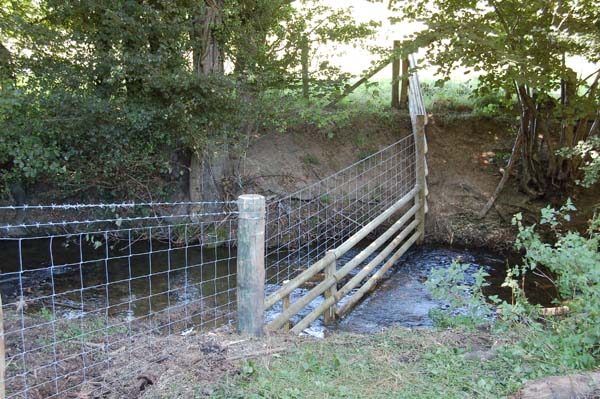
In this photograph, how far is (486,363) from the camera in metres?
3.38

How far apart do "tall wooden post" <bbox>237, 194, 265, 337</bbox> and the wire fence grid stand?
13 cm

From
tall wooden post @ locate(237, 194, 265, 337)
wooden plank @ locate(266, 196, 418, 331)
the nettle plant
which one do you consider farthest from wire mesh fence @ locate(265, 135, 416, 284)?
the nettle plant

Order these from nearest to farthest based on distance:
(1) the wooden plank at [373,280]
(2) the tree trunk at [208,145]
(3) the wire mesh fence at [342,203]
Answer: (1) the wooden plank at [373,280]
(2) the tree trunk at [208,145]
(3) the wire mesh fence at [342,203]

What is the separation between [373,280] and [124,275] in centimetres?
393

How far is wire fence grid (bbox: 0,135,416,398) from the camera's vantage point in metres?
3.66

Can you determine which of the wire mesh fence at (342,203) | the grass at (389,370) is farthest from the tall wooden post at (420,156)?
the grass at (389,370)

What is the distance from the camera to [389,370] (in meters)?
3.34

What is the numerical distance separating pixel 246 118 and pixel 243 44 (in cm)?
135

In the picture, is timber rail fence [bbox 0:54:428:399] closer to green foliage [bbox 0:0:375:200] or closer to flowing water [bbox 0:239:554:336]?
flowing water [bbox 0:239:554:336]

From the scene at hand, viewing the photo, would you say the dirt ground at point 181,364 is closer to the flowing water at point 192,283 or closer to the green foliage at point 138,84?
the flowing water at point 192,283

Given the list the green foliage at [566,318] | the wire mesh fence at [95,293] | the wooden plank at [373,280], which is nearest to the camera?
the green foliage at [566,318]

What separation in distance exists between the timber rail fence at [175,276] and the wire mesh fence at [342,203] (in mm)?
34

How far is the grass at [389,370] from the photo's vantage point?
2990mm

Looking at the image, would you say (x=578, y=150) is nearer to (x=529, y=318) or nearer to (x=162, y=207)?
(x=529, y=318)
